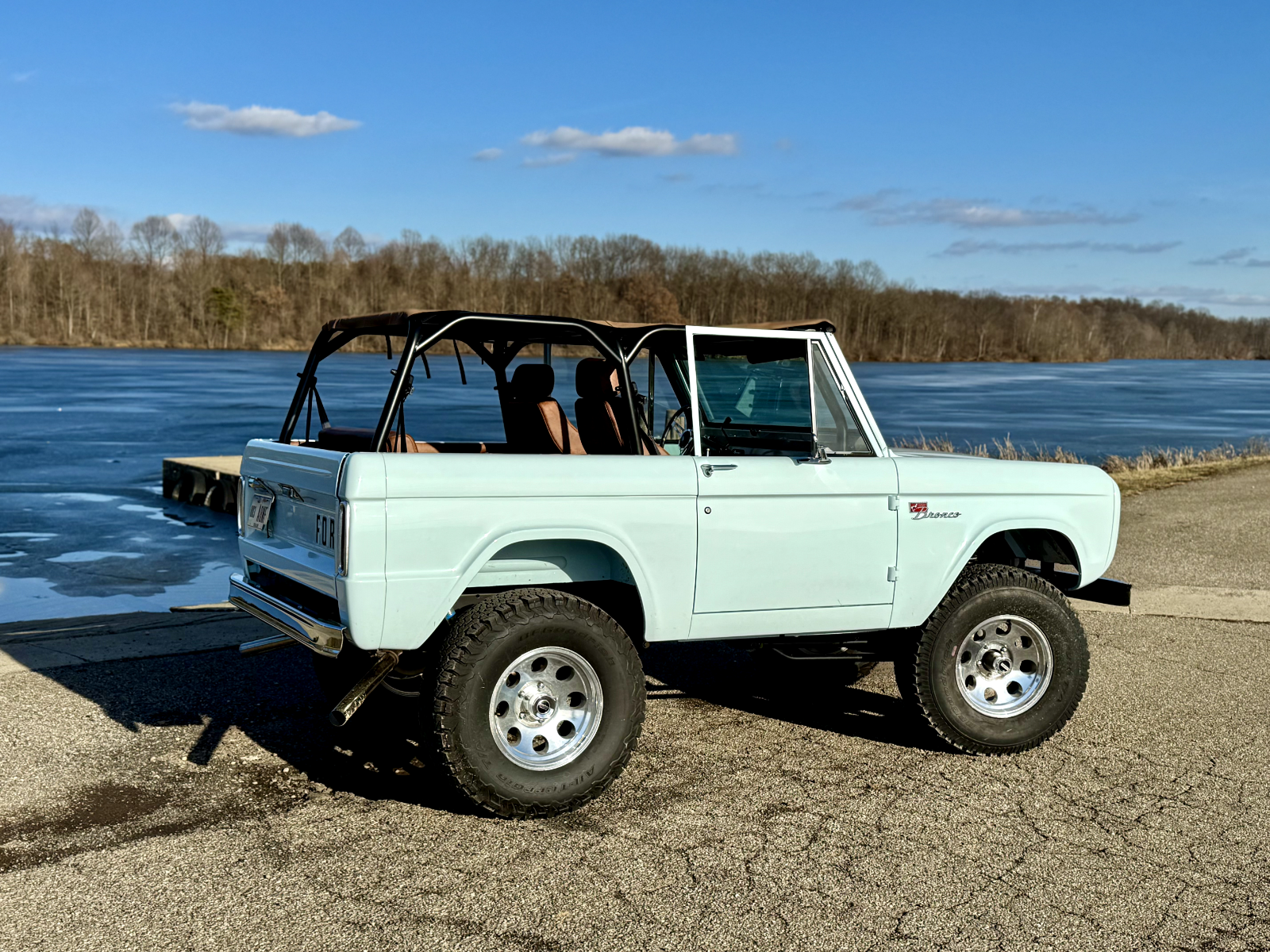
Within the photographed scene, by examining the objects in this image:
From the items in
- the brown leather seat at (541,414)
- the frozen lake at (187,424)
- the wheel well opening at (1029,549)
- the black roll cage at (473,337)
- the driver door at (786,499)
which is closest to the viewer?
the black roll cage at (473,337)

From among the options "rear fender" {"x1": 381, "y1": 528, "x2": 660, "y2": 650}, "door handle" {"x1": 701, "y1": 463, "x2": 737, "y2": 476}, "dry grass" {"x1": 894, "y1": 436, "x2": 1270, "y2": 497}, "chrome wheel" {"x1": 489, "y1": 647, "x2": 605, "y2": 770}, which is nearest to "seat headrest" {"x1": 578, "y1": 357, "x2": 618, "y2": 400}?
"door handle" {"x1": 701, "y1": 463, "x2": 737, "y2": 476}

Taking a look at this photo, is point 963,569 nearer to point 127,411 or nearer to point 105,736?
point 105,736

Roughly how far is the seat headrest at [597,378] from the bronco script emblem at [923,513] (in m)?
1.48

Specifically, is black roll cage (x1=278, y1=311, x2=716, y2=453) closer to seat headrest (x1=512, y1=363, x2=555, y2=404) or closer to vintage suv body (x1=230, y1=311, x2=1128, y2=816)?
vintage suv body (x1=230, y1=311, x2=1128, y2=816)

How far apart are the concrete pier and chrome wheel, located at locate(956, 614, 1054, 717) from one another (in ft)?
46.6

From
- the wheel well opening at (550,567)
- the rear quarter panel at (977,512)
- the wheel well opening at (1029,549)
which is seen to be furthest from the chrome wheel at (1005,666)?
the wheel well opening at (550,567)

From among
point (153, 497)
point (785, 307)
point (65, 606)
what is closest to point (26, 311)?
point (785, 307)

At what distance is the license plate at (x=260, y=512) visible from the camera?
5.36 metres

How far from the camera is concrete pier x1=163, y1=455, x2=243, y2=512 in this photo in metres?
18.2

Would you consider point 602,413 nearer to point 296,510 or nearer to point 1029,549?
point 296,510

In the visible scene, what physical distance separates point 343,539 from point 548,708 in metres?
1.11

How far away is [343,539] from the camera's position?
14.3ft

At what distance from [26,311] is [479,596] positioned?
126 meters

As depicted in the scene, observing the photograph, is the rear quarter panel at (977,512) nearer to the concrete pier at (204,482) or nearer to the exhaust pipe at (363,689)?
the exhaust pipe at (363,689)
